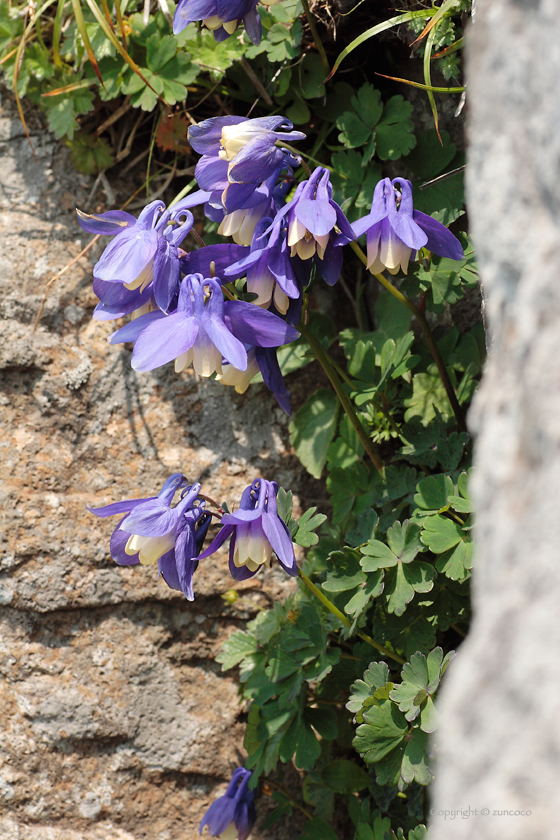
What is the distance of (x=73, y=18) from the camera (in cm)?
207

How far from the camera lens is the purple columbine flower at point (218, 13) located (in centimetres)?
145

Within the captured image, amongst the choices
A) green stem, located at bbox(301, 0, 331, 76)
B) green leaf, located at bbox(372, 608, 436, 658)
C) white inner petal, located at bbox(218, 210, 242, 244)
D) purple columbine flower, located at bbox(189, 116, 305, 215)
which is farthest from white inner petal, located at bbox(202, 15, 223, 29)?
green leaf, located at bbox(372, 608, 436, 658)

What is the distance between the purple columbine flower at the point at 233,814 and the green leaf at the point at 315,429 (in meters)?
0.91

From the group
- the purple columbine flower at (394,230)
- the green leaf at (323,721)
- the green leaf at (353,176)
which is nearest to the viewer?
the purple columbine flower at (394,230)

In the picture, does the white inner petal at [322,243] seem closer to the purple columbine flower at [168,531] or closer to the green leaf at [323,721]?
the purple columbine flower at [168,531]

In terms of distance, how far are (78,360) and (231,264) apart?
Answer: 0.80 meters

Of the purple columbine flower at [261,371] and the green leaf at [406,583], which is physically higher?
the purple columbine flower at [261,371]

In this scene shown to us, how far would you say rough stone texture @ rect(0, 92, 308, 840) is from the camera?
1793mm

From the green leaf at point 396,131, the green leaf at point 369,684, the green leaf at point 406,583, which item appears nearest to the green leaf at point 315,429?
the green leaf at point 406,583

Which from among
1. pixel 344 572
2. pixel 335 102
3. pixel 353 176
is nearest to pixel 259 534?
pixel 344 572

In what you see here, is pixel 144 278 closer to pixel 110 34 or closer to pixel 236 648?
pixel 110 34

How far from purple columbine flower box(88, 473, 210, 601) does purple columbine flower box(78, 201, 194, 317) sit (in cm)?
43

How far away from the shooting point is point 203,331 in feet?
4.10

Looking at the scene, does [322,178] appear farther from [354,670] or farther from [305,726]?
[305,726]
